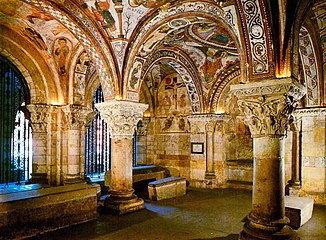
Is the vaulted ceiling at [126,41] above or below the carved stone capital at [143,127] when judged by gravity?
above

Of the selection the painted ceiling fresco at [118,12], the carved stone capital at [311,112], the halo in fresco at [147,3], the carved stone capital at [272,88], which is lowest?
the carved stone capital at [311,112]

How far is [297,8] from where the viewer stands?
5.01 meters

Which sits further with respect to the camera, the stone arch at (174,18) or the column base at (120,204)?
the column base at (120,204)

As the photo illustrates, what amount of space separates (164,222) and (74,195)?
7.59 ft

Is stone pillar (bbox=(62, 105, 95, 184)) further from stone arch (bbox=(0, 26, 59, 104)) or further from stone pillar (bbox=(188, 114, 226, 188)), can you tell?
stone pillar (bbox=(188, 114, 226, 188))

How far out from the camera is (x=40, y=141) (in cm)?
952

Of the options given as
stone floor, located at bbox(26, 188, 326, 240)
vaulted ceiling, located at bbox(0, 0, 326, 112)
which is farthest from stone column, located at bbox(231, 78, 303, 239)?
stone floor, located at bbox(26, 188, 326, 240)

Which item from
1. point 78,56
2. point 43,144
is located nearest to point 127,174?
point 43,144

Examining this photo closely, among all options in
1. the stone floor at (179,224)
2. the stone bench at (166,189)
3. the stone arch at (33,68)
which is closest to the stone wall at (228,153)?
the stone floor at (179,224)

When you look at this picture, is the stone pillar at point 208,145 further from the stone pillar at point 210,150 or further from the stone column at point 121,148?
the stone column at point 121,148

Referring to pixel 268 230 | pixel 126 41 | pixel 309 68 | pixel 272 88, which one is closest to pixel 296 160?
pixel 309 68

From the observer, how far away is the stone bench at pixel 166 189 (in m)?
9.32

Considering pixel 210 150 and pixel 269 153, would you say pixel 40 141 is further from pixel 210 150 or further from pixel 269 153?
pixel 269 153

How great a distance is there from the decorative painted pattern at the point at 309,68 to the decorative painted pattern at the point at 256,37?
2917 millimetres
